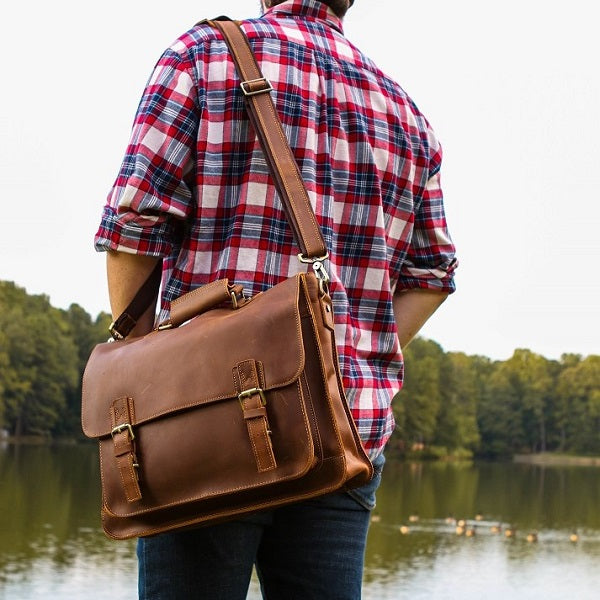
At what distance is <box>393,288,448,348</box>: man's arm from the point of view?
2289 millimetres

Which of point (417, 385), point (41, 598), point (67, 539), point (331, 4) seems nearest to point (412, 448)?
point (417, 385)

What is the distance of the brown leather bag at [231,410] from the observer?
1.59m

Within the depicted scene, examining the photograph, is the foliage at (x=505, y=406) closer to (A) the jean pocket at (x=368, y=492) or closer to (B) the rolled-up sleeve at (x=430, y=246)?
(B) the rolled-up sleeve at (x=430, y=246)

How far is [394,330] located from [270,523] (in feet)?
1.46

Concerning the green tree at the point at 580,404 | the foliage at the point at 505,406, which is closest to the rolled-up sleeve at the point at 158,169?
the foliage at the point at 505,406

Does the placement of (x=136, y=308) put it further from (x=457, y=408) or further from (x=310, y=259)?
(x=457, y=408)

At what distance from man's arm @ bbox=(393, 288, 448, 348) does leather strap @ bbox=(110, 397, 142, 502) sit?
0.75 metres

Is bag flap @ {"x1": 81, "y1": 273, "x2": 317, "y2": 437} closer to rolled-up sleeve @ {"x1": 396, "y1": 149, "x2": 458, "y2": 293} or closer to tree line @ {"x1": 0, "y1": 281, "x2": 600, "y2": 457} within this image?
rolled-up sleeve @ {"x1": 396, "y1": 149, "x2": 458, "y2": 293}

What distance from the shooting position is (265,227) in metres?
1.82

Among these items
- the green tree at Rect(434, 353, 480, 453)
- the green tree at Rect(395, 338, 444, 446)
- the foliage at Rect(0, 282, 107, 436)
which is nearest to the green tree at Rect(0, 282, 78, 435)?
the foliage at Rect(0, 282, 107, 436)

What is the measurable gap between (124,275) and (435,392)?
77.8 meters

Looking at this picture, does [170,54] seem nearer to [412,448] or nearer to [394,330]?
[394,330]

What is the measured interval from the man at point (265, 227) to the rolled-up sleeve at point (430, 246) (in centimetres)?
23

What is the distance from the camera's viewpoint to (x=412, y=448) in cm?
8112
